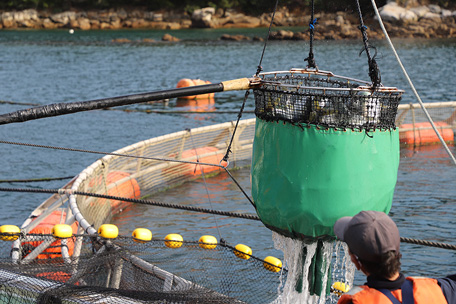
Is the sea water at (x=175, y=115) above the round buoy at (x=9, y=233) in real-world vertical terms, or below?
below

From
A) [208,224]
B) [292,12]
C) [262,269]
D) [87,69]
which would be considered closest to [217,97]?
[87,69]

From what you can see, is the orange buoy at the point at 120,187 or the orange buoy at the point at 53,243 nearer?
the orange buoy at the point at 53,243

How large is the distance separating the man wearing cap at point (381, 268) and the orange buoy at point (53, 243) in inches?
214

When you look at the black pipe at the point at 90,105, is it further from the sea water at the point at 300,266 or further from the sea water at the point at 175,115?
the sea water at the point at 175,115

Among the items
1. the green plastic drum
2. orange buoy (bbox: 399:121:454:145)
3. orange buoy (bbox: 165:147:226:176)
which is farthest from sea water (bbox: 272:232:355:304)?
orange buoy (bbox: 399:121:454:145)

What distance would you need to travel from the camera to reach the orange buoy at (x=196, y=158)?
48.9 feet

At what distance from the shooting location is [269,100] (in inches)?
181

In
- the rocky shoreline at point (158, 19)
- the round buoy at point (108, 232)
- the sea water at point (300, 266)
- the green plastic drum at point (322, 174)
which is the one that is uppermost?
the green plastic drum at point (322, 174)

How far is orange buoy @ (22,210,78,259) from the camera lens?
27.2ft

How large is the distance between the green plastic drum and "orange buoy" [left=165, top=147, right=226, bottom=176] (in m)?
10.4

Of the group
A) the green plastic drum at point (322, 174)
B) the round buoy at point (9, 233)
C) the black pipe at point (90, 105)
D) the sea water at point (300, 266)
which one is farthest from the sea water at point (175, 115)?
the black pipe at point (90, 105)

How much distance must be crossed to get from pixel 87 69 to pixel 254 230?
36924mm

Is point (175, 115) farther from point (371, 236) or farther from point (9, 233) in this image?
point (371, 236)

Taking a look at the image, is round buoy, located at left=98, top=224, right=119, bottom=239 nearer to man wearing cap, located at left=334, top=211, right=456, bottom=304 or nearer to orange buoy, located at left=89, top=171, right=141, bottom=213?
man wearing cap, located at left=334, top=211, right=456, bottom=304
